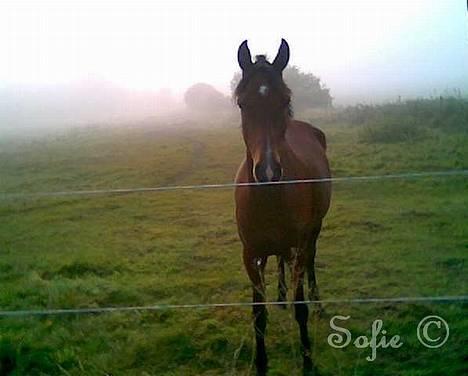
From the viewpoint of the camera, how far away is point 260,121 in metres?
2.34

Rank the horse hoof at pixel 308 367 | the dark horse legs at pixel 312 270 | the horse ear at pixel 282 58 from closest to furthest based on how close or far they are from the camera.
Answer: the horse ear at pixel 282 58 → the horse hoof at pixel 308 367 → the dark horse legs at pixel 312 270

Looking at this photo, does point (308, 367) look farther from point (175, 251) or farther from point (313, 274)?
point (175, 251)

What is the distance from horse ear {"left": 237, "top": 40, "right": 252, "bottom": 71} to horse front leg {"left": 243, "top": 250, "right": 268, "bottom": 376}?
2.63 ft

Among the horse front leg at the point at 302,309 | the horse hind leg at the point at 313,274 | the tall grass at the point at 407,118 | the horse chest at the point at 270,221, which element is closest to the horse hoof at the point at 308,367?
the horse front leg at the point at 302,309

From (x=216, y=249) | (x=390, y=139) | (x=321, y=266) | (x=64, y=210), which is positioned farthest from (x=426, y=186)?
(x=64, y=210)

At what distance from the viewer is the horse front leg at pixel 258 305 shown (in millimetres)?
2541

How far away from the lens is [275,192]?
2471 mm

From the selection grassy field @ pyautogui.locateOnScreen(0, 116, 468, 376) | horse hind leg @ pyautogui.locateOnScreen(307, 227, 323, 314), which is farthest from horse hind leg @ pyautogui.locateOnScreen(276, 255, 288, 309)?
grassy field @ pyautogui.locateOnScreen(0, 116, 468, 376)

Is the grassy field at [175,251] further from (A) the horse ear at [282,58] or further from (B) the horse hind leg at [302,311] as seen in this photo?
(A) the horse ear at [282,58]

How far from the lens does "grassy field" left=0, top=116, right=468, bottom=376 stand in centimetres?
245

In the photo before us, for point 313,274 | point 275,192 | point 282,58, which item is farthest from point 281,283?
point 282,58

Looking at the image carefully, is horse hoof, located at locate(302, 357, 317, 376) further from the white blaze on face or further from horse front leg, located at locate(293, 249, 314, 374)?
the white blaze on face

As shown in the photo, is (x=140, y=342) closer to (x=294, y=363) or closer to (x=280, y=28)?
(x=294, y=363)

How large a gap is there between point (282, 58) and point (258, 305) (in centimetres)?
108
